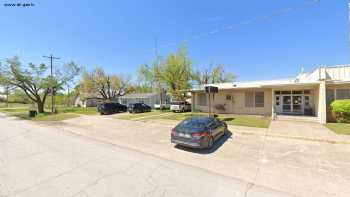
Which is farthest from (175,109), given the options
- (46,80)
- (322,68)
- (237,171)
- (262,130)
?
(46,80)

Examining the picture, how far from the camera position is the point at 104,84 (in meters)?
41.5

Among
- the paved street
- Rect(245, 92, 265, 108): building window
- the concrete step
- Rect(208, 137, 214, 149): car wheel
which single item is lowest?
the paved street

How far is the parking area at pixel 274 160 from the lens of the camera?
423 cm

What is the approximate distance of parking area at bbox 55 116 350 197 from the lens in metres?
4.23

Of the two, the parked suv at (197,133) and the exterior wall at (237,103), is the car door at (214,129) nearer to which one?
the parked suv at (197,133)

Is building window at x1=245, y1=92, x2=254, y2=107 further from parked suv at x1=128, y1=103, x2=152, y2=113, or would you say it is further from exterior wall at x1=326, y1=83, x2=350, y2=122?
parked suv at x1=128, y1=103, x2=152, y2=113

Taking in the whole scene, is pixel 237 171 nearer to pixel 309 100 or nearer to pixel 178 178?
pixel 178 178

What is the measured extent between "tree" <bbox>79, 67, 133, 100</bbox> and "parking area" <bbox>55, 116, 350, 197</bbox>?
35628mm

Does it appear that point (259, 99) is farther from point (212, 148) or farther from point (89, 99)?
point (89, 99)

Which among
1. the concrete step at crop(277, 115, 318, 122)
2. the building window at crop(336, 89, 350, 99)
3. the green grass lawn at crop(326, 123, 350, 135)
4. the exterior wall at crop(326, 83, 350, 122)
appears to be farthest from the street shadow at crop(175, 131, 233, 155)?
the building window at crop(336, 89, 350, 99)

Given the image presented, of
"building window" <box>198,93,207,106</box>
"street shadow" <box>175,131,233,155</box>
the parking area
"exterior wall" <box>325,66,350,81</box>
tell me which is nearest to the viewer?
the parking area

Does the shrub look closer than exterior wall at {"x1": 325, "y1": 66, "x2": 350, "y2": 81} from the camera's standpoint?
Yes

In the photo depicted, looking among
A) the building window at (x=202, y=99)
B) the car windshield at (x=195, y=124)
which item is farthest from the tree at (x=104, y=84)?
the car windshield at (x=195, y=124)

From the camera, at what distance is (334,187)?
4.02 m
